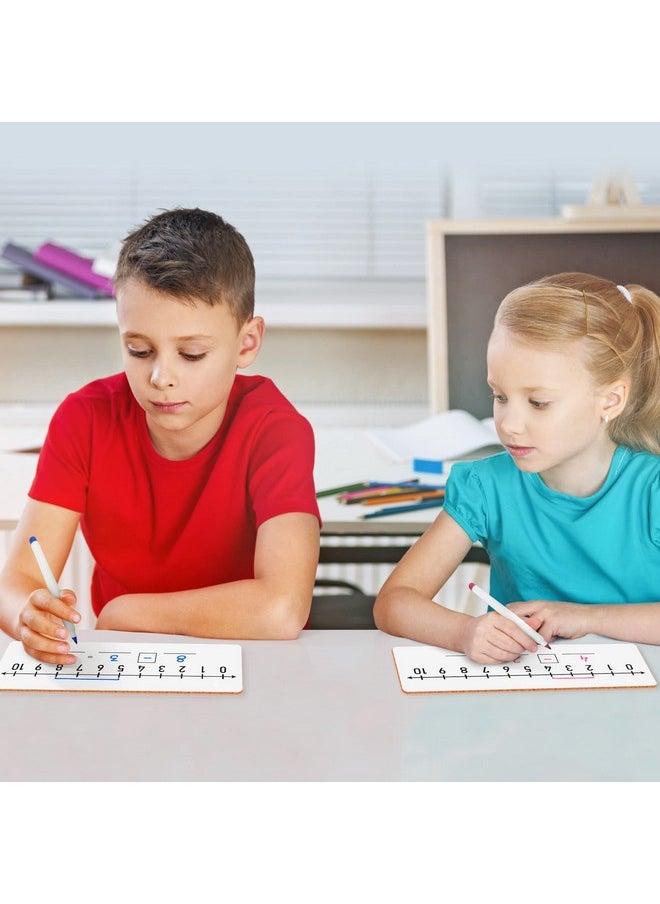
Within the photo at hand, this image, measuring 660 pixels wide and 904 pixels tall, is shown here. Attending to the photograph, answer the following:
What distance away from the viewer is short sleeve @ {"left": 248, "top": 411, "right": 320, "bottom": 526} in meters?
1.26

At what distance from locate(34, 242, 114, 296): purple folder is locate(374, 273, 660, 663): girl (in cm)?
181

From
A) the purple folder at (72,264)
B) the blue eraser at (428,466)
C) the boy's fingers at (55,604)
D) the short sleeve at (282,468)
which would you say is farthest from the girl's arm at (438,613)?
the purple folder at (72,264)

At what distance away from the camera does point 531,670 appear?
103cm

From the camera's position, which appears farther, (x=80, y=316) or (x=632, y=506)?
(x=80, y=316)

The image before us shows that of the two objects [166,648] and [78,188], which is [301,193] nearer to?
[78,188]

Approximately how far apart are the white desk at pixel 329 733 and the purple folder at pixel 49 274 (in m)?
2.06

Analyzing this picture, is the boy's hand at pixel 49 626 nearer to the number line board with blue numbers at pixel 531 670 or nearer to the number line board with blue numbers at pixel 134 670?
the number line board with blue numbers at pixel 134 670

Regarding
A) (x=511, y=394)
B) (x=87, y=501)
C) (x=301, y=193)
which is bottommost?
(x=87, y=501)

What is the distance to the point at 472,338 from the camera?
2.25 m

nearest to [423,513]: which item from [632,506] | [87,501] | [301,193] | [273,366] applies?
[632,506]

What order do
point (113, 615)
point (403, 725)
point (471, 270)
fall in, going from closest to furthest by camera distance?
point (403, 725), point (113, 615), point (471, 270)

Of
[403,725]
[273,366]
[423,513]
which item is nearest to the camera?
[403,725]

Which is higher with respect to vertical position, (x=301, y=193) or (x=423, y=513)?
(x=301, y=193)

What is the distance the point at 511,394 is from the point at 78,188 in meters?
2.21
